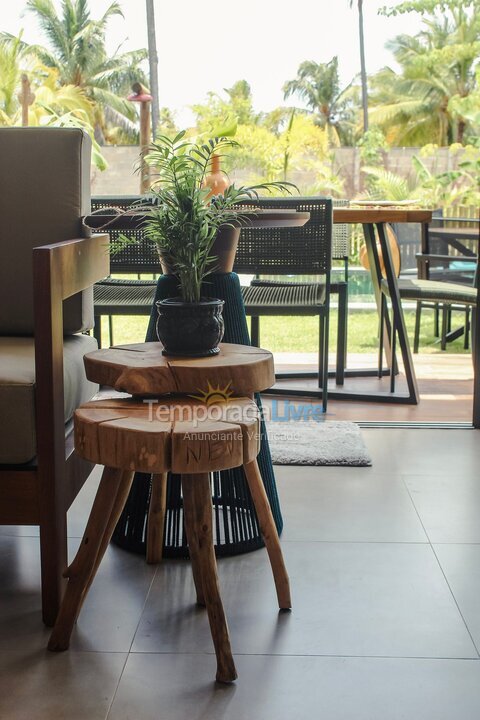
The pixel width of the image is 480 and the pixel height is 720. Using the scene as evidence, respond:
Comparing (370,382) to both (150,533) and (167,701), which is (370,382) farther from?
(167,701)

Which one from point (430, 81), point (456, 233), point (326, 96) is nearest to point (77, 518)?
point (456, 233)

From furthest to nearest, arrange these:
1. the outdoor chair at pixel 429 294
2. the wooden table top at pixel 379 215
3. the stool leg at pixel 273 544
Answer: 1. the outdoor chair at pixel 429 294
2. the wooden table top at pixel 379 215
3. the stool leg at pixel 273 544

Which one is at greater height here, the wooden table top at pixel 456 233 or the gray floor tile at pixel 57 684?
the wooden table top at pixel 456 233

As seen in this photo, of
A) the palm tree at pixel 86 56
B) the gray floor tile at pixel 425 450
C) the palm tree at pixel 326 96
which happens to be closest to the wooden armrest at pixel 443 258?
the gray floor tile at pixel 425 450

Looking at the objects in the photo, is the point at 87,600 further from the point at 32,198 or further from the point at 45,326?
the point at 32,198

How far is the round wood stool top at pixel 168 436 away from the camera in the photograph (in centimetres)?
131

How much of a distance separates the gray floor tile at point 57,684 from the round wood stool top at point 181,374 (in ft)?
1.53

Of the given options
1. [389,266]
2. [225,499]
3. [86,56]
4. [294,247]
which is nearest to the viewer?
[225,499]

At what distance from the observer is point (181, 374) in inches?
58.8

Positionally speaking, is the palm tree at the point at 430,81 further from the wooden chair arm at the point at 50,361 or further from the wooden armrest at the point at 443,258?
the wooden chair arm at the point at 50,361

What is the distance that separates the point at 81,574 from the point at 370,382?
244 cm

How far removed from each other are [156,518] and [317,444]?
1.02 metres

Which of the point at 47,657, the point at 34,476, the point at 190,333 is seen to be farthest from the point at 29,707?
the point at 190,333

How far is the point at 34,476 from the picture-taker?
1.49 m
